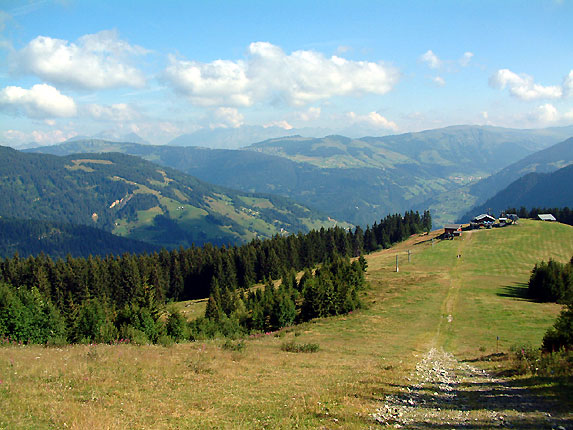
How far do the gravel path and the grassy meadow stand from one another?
116 cm

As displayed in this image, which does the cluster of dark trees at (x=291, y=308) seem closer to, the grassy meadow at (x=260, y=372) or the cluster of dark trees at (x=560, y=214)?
the grassy meadow at (x=260, y=372)

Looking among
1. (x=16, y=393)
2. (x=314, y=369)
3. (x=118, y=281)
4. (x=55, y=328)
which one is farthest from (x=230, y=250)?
(x=16, y=393)

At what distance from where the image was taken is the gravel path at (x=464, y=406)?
1416 cm

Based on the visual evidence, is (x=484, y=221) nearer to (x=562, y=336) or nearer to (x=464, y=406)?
(x=562, y=336)

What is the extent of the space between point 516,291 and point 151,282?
316 feet

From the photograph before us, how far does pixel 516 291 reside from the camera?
67.2 metres

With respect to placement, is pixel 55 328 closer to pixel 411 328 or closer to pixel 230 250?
pixel 411 328

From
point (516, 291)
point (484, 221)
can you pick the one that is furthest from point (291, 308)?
point (484, 221)

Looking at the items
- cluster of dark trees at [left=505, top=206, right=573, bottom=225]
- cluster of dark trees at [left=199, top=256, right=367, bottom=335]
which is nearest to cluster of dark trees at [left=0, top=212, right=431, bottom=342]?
cluster of dark trees at [left=199, top=256, right=367, bottom=335]

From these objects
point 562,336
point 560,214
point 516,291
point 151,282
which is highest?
point 562,336

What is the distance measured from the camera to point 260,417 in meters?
14.6

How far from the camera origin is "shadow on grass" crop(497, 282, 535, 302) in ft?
207

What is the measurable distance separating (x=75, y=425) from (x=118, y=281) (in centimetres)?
10093

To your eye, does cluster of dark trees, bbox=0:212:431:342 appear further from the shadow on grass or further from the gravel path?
the shadow on grass
